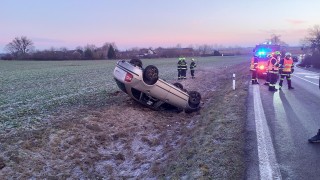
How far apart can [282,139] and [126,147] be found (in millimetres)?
3318

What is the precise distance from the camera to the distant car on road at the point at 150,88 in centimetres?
1042

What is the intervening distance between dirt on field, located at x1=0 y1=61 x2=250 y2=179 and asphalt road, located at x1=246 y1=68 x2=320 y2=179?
26cm

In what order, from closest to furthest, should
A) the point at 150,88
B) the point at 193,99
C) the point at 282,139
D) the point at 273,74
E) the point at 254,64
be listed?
the point at 282,139
the point at 150,88
the point at 193,99
the point at 273,74
the point at 254,64

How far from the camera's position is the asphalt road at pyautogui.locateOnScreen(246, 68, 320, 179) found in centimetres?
536

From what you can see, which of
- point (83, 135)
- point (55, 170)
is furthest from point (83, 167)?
point (83, 135)

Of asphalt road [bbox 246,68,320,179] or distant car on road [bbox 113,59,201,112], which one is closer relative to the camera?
asphalt road [bbox 246,68,320,179]

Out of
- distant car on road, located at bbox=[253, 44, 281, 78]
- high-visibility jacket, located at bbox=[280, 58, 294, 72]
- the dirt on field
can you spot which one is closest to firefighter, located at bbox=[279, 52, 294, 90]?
high-visibility jacket, located at bbox=[280, 58, 294, 72]

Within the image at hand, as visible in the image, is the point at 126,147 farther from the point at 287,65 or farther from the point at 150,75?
the point at 287,65

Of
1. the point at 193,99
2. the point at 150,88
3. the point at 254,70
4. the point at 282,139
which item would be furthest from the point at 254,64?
the point at 282,139

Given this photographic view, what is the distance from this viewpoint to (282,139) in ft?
23.2

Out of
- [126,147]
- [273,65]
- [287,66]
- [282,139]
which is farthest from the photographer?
[273,65]

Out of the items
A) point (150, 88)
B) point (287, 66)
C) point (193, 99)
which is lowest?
point (193, 99)

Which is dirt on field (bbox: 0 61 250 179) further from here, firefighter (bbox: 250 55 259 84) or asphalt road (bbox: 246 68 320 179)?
firefighter (bbox: 250 55 259 84)

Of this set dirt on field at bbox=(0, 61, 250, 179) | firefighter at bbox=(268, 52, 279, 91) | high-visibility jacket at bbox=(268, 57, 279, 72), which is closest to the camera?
dirt on field at bbox=(0, 61, 250, 179)
